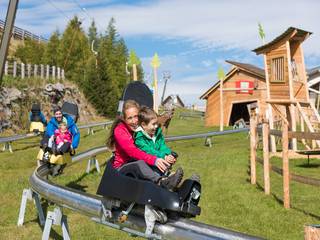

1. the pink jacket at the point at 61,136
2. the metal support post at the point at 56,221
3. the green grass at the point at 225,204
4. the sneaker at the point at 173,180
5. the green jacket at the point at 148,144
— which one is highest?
the green jacket at the point at 148,144

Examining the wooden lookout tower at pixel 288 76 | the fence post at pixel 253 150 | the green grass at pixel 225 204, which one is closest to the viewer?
the green grass at pixel 225 204

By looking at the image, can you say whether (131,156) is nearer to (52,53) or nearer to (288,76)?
(288,76)

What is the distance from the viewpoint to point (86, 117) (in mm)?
50062

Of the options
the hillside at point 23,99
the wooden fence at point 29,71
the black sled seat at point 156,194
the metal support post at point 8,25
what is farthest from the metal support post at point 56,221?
the wooden fence at point 29,71

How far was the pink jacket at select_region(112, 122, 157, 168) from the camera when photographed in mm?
4602

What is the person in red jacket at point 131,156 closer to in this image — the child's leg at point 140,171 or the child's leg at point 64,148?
the child's leg at point 140,171

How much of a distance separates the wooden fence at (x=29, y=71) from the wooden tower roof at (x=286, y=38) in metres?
24.7

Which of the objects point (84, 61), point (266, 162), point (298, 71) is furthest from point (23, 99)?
point (84, 61)

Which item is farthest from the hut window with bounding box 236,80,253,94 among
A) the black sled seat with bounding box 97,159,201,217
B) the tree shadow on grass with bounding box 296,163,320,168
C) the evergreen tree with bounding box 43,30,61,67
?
the black sled seat with bounding box 97,159,201,217

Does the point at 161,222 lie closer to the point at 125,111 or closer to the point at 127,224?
the point at 127,224

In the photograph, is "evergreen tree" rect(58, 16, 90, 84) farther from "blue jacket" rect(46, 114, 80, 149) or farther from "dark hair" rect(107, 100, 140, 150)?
"dark hair" rect(107, 100, 140, 150)

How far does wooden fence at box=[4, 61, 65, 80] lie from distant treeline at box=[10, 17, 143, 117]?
6.37 meters

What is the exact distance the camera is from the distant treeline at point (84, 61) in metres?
55.7

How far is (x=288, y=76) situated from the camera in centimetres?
1764
